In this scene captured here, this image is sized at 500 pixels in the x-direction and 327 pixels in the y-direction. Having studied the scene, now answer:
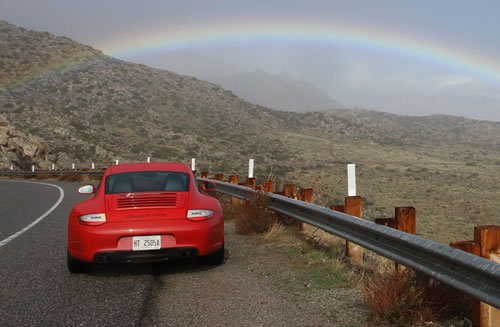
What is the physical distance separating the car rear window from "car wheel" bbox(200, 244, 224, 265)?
2.89 feet

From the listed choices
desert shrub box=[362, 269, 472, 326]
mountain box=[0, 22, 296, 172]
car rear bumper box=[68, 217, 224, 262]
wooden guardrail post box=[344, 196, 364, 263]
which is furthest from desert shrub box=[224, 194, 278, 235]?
mountain box=[0, 22, 296, 172]

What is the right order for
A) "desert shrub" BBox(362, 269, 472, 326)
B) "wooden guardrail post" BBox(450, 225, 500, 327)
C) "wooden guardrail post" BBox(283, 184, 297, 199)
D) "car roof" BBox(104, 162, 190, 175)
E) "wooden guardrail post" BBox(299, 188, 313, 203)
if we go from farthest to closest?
"wooden guardrail post" BBox(283, 184, 297, 199) < "wooden guardrail post" BBox(299, 188, 313, 203) < "car roof" BBox(104, 162, 190, 175) < "desert shrub" BBox(362, 269, 472, 326) < "wooden guardrail post" BBox(450, 225, 500, 327)

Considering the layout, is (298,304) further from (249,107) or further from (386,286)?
(249,107)

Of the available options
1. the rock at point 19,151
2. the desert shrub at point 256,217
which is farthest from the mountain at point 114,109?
the desert shrub at point 256,217

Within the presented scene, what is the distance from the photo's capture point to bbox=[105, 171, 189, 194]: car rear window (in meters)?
5.96

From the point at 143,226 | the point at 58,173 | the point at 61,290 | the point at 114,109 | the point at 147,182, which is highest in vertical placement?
the point at 114,109

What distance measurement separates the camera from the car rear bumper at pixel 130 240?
5164 mm

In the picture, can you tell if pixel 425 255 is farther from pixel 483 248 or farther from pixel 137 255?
pixel 137 255

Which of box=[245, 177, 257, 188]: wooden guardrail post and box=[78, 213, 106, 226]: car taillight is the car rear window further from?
box=[245, 177, 257, 188]: wooden guardrail post

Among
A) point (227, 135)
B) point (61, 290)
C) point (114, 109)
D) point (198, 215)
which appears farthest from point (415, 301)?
point (114, 109)

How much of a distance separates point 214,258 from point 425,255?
111 inches

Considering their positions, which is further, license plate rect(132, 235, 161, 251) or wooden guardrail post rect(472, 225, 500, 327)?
license plate rect(132, 235, 161, 251)

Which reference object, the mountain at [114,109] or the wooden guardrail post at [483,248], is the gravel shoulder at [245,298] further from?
the mountain at [114,109]

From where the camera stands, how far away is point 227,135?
69938mm
